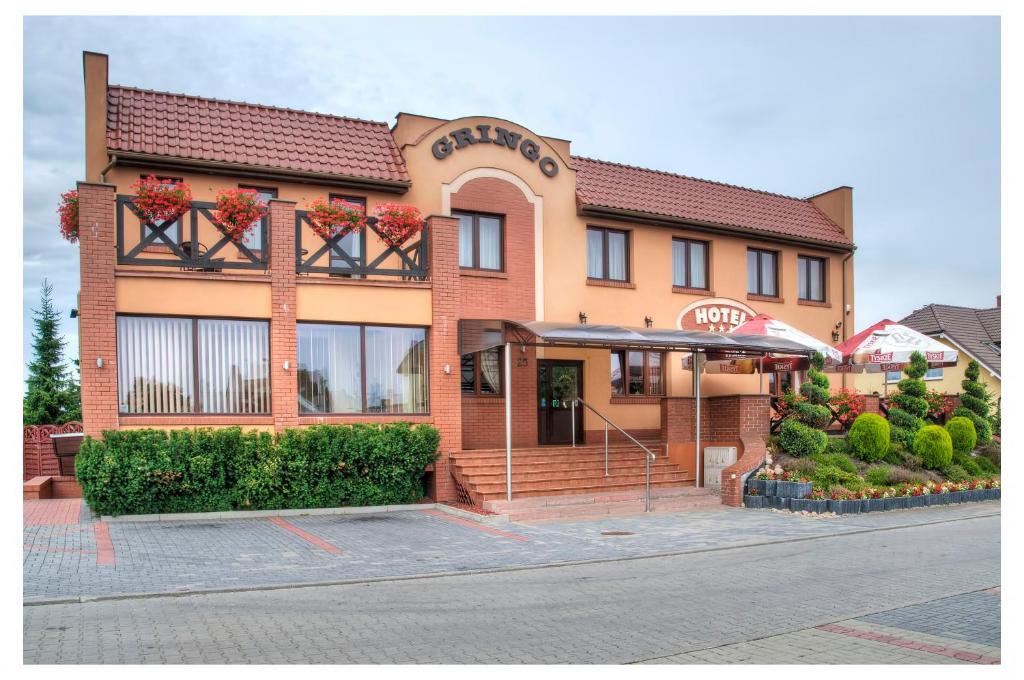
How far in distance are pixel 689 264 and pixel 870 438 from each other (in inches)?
271

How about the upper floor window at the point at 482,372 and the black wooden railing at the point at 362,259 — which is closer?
the black wooden railing at the point at 362,259

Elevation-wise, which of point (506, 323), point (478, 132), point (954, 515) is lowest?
point (954, 515)

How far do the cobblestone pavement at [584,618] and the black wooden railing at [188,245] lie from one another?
6.70 m

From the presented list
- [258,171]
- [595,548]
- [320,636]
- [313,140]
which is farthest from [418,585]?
[313,140]

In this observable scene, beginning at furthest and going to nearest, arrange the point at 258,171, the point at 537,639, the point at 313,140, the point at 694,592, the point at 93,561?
the point at 313,140 < the point at 258,171 < the point at 93,561 < the point at 694,592 < the point at 537,639

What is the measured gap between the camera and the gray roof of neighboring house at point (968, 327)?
36.4 m

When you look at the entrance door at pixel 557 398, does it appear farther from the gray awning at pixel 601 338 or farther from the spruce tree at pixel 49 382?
the spruce tree at pixel 49 382

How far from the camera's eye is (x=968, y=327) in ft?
130

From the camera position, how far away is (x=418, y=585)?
32.2 feet

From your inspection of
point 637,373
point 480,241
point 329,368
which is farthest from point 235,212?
point 637,373

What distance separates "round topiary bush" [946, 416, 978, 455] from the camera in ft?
66.6

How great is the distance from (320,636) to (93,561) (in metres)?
4.95

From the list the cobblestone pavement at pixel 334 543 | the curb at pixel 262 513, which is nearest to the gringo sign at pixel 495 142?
the curb at pixel 262 513
